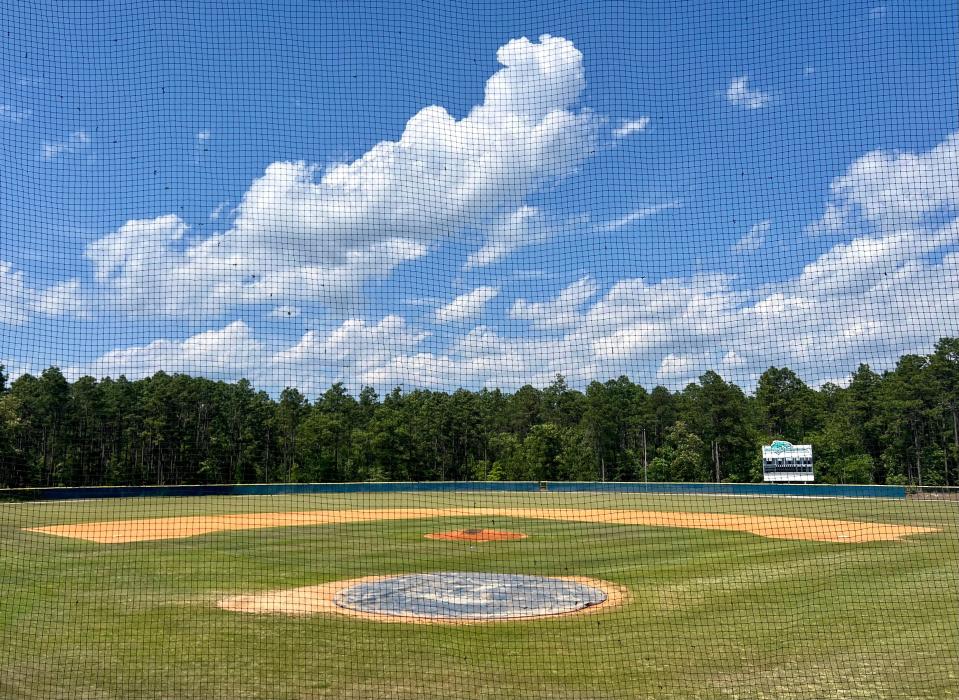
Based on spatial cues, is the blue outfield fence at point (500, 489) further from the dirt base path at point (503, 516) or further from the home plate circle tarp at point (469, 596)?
the home plate circle tarp at point (469, 596)

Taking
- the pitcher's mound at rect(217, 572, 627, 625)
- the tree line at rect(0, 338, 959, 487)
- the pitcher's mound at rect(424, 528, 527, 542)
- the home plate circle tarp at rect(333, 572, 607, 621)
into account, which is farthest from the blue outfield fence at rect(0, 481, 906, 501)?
the pitcher's mound at rect(217, 572, 627, 625)

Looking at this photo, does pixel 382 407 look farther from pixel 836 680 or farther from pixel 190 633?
pixel 836 680

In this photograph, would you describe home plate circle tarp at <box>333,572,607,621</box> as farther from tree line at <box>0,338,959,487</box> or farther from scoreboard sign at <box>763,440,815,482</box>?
scoreboard sign at <box>763,440,815,482</box>

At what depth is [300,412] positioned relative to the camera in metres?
30.7

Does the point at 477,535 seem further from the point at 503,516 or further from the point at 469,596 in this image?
the point at 469,596

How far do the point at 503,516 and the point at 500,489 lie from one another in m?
15.2

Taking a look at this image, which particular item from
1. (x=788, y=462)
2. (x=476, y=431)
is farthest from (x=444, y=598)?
(x=788, y=462)

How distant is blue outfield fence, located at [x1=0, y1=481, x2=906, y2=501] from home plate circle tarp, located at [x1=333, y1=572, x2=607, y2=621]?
2091cm

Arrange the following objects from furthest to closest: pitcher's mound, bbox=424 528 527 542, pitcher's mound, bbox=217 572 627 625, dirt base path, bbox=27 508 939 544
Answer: dirt base path, bbox=27 508 939 544 < pitcher's mound, bbox=424 528 527 542 < pitcher's mound, bbox=217 572 627 625

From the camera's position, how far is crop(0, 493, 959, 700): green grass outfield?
670cm

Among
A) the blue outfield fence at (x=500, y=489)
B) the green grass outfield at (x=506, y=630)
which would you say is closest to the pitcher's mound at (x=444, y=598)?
the green grass outfield at (x=506, y=630)

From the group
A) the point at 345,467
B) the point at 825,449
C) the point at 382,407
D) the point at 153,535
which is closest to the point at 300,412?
the point at 382,407

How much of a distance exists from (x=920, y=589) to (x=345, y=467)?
28196 mm

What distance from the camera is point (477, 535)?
19.1 m
